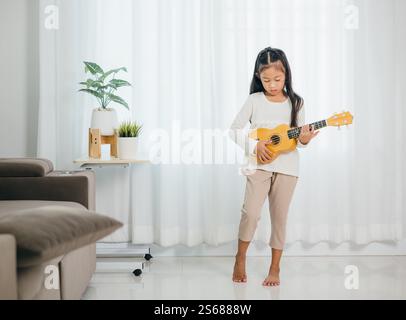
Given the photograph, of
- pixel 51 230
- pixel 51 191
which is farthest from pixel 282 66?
pixel 51 230

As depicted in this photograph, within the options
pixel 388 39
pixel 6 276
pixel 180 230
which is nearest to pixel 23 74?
pixel 180 230

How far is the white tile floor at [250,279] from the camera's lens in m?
2.95

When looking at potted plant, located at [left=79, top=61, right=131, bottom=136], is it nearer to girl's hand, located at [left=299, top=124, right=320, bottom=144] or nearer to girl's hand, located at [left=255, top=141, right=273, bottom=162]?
girl's hand, located at [left=255, top=141, right=273, bottom=162]

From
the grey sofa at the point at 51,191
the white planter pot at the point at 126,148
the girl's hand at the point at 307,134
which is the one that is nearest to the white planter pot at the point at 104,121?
the white planter pot at the point at 126,148

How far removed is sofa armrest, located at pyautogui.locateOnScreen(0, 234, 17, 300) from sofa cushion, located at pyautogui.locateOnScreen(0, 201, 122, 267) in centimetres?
2

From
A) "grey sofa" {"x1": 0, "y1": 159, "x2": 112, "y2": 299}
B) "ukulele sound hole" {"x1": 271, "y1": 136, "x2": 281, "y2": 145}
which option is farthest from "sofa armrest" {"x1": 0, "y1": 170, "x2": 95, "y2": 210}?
"ukulele sound hole" {"x1": 271, "y1": 136, "x2": 281, "y2": 145}

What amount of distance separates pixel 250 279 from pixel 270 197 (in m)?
0.44

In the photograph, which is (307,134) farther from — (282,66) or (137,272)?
(137,272)

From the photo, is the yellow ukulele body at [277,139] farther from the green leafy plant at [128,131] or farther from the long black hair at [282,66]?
the green leafy plant at [128,131]

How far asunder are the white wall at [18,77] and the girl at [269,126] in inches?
52.8

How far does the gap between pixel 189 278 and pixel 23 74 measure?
61.4 inches

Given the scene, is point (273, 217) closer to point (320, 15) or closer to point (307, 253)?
point (307, 253)

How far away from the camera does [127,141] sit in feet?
11.0

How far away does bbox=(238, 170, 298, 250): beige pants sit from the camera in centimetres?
307
